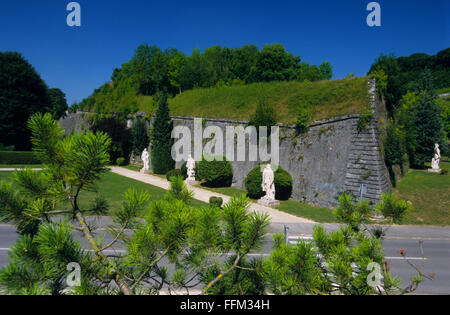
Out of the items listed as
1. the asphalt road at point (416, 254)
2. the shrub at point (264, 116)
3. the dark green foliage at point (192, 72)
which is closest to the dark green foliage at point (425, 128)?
the dark green foliage at point (192, 72)

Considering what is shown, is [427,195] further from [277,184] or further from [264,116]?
[264,116]

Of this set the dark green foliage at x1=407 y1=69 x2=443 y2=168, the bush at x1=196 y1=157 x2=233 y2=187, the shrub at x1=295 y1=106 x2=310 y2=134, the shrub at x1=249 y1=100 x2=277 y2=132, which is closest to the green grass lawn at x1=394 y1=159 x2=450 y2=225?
the dark green foliage at x1=407 y1=69 x2=443 y2=168

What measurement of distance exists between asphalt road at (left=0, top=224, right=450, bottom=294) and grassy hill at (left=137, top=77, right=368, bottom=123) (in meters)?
8.34

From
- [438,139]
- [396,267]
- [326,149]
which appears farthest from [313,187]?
[438,139]

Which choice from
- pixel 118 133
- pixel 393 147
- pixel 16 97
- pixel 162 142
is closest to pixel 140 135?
pixel 118 133

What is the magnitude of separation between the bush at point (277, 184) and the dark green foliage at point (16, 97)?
94.5 ft

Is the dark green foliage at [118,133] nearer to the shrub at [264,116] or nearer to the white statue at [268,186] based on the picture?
the shrub at [264,116]

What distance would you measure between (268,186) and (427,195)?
10224mm

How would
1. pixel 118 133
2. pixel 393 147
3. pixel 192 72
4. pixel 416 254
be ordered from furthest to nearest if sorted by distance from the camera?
pixel 192 72 → pixel 118 133 → pixel 393 147 → pixel 416 254

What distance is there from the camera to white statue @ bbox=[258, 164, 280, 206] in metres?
17.3

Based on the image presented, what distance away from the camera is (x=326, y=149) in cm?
1855

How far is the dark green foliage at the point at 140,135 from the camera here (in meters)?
32.4

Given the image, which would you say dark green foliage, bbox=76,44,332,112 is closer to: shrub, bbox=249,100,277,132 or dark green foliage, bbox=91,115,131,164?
dark green foliage, bbox=91,115,131,164

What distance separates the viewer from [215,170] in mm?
22109
